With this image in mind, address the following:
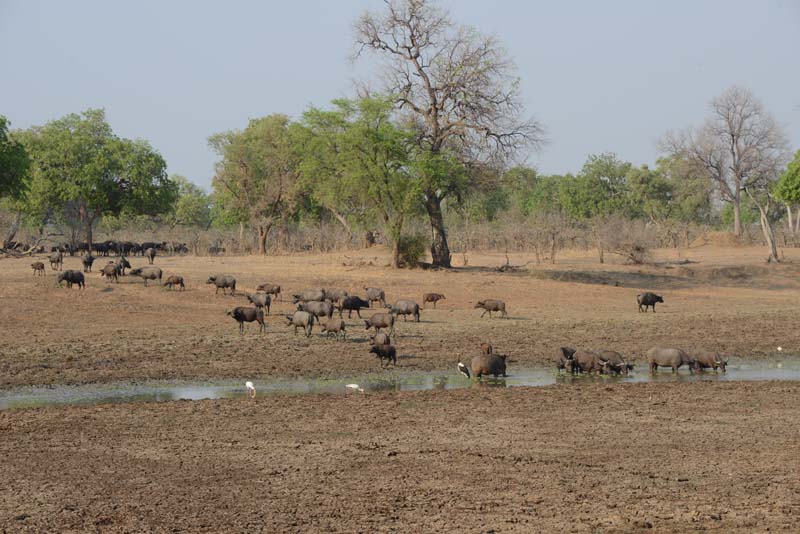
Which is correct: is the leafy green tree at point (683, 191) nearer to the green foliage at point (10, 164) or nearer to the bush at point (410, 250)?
the bush at point (410, 250)

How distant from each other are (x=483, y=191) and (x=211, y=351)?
25.9 meters

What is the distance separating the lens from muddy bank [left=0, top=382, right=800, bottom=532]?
978 cm

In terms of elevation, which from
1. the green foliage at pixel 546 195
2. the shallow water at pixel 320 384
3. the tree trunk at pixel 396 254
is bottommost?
the shallow water at pixel 320 384

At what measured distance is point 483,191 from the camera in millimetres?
46500

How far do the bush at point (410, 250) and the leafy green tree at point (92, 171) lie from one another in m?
24.1

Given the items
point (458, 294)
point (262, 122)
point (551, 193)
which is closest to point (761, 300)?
point (458, 294)

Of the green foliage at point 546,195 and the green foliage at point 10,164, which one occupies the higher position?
the green foliage at point 546,195

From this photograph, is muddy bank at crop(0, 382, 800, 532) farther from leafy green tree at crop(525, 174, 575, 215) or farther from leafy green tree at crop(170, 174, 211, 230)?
leafy green tree at crop(170, 174, 211, 230)

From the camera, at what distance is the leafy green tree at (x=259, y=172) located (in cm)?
6475

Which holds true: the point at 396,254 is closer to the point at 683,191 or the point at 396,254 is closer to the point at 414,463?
the point at 414,463

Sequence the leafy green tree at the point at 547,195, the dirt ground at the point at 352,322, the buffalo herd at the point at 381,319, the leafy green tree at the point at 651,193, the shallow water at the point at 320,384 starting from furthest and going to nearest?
the leafy green tree at the point at 547,195, the leafy green tree at the point at 651,193, the dirt ground at the point at 352,322, the buffalo herd at the point at 381,319, the shallow water at the point at 320,384

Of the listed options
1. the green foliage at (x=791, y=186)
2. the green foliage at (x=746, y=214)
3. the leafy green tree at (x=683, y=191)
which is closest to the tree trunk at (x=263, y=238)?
the green foliage at (x=791, y=186)

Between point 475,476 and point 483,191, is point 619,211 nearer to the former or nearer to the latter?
point 483,191

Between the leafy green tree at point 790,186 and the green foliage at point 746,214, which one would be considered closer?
the leafy green tree at point 790,186
